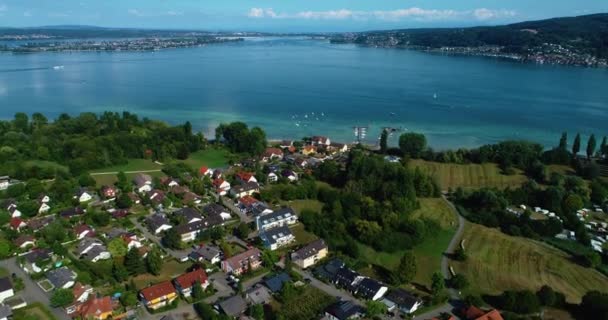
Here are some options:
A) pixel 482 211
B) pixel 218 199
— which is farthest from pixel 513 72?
pixel 218 199

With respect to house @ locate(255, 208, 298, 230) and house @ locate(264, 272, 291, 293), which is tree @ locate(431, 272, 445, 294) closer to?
house @ locate(264, 272, 291, 293)

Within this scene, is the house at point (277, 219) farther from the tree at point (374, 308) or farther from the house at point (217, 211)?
the tree at point (374, 308)

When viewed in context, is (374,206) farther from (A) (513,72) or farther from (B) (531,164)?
(A) (513,72)

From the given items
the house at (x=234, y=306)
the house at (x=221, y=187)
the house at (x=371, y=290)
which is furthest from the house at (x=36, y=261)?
the house at (x=371, y=290)

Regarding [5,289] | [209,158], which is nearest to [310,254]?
[5,289]

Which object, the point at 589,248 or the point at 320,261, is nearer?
the point at 320,261

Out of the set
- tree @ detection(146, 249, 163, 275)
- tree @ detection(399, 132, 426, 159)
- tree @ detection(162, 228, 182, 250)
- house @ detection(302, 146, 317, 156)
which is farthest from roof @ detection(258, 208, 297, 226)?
tree @ detection(399, 132, 426, 159)
